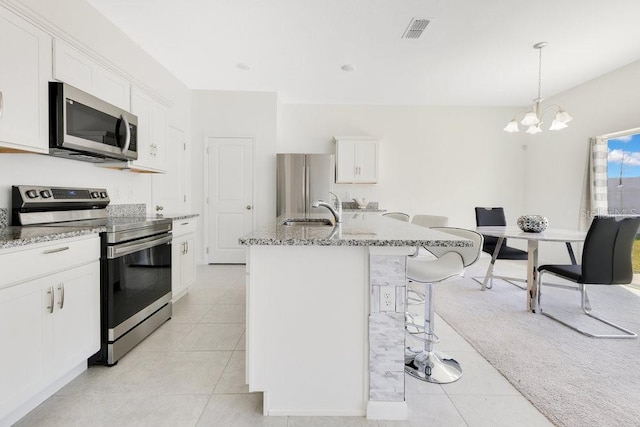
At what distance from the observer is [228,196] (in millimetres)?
4816

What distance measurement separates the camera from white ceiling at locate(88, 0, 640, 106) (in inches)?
106

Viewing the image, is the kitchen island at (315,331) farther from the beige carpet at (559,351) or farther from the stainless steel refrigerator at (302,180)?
the stainless steel refrigerator at (302,180)

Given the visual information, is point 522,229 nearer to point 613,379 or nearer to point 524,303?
point 524,303

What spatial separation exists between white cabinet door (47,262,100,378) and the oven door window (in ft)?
0.25

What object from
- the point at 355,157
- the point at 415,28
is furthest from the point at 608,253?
the point at 355,157

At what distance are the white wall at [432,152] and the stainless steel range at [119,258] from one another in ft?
11.0

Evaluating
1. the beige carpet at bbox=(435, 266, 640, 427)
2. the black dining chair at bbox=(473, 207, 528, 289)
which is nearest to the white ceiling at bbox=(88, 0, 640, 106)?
the black dining chair at bbox=(473, 207, 528, 289)

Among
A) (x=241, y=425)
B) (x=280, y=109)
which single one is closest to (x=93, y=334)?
(x=241, y=425)

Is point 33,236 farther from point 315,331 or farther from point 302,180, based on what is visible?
point 302,180

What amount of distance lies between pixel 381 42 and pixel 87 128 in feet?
9.54

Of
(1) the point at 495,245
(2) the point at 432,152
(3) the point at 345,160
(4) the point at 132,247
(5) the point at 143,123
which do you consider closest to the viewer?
(4) the point at 132,247

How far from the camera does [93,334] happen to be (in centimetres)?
183

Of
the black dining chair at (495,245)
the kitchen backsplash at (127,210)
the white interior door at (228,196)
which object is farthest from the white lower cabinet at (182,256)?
the black dining chair at (495,245)

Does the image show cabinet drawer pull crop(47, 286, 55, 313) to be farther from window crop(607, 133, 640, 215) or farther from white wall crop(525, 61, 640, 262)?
window crop(607, 133, 640, 215)
